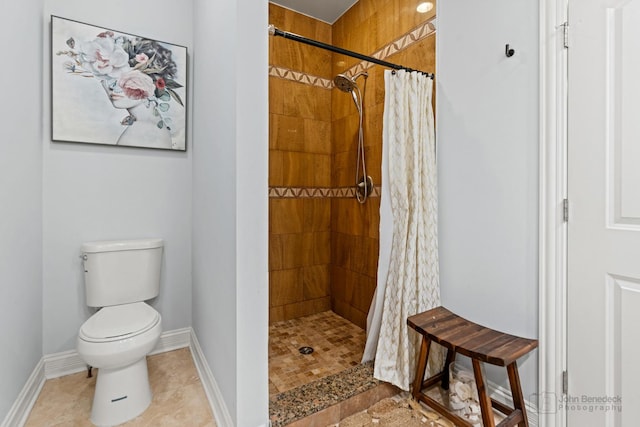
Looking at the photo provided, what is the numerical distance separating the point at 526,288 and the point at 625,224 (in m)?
0.45

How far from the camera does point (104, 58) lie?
6.22 feet

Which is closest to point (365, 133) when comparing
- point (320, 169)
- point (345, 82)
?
point (345, 82)

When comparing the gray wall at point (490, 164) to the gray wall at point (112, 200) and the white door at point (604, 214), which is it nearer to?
the white door at point (604, 214)

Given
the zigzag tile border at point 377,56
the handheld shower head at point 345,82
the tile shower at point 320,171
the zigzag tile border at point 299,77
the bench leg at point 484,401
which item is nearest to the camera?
the bench leg at point 484,401

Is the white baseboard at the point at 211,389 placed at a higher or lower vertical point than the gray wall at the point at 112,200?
lower

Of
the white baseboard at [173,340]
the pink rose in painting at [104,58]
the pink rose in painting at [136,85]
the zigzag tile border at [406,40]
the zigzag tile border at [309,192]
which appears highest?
the zigzag tile border at [406,40]

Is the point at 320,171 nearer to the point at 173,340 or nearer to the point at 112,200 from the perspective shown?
the point at 112,200

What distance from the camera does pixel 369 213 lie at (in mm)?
2424

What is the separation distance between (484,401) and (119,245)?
2.08 m

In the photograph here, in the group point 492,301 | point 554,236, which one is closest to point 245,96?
point 554,236

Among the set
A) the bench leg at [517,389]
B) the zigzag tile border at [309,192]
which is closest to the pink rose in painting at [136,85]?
the zigzag tile border at [309,192]

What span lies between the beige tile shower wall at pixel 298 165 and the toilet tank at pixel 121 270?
0.91 meters

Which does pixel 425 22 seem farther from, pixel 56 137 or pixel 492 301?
pixel 56 137

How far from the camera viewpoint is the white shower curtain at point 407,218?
1.66 metres
